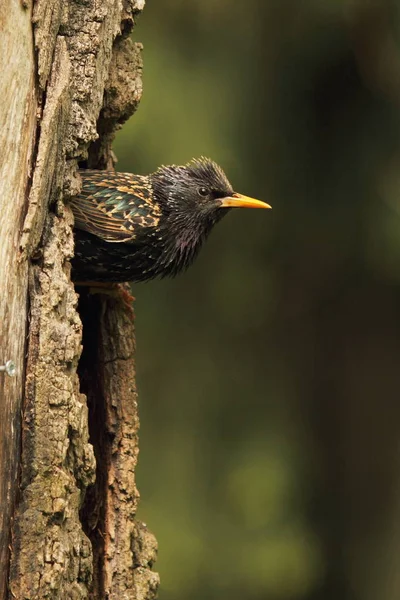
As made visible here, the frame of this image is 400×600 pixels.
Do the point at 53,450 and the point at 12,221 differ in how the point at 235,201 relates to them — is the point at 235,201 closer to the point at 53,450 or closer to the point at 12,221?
the point at 12,221

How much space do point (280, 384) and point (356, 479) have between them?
107 centimetres

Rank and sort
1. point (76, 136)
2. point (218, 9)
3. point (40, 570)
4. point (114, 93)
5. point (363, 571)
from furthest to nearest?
point (363, 571)
point (218, 9)
point (114, 93)
point (76, 136)
point (40, 570)

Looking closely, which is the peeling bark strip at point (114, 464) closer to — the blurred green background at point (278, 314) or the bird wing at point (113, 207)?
the bird wing at point (113, 207)

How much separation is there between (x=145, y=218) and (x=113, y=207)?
24cm

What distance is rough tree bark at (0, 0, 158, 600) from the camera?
14.5 feet

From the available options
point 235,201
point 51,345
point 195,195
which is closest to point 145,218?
point 195,195

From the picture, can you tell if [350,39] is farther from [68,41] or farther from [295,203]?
[68,41]

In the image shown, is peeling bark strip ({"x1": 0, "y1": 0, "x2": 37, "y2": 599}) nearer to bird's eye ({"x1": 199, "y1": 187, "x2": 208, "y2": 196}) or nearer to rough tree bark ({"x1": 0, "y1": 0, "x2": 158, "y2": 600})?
rough tree bark ({"x1": 0, "y1": 0, "x2": 158, "y2": 600})

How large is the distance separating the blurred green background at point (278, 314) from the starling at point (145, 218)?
2.78 metres

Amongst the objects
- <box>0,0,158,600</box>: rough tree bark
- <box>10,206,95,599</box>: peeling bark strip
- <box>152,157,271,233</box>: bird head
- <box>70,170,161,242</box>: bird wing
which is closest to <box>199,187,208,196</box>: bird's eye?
<box>152,157,271,233</box>: bird head

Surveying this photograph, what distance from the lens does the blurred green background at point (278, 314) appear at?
979cm

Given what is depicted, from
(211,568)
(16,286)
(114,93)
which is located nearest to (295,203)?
(211,568)

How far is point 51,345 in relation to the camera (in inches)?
180

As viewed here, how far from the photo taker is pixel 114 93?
216 inches
